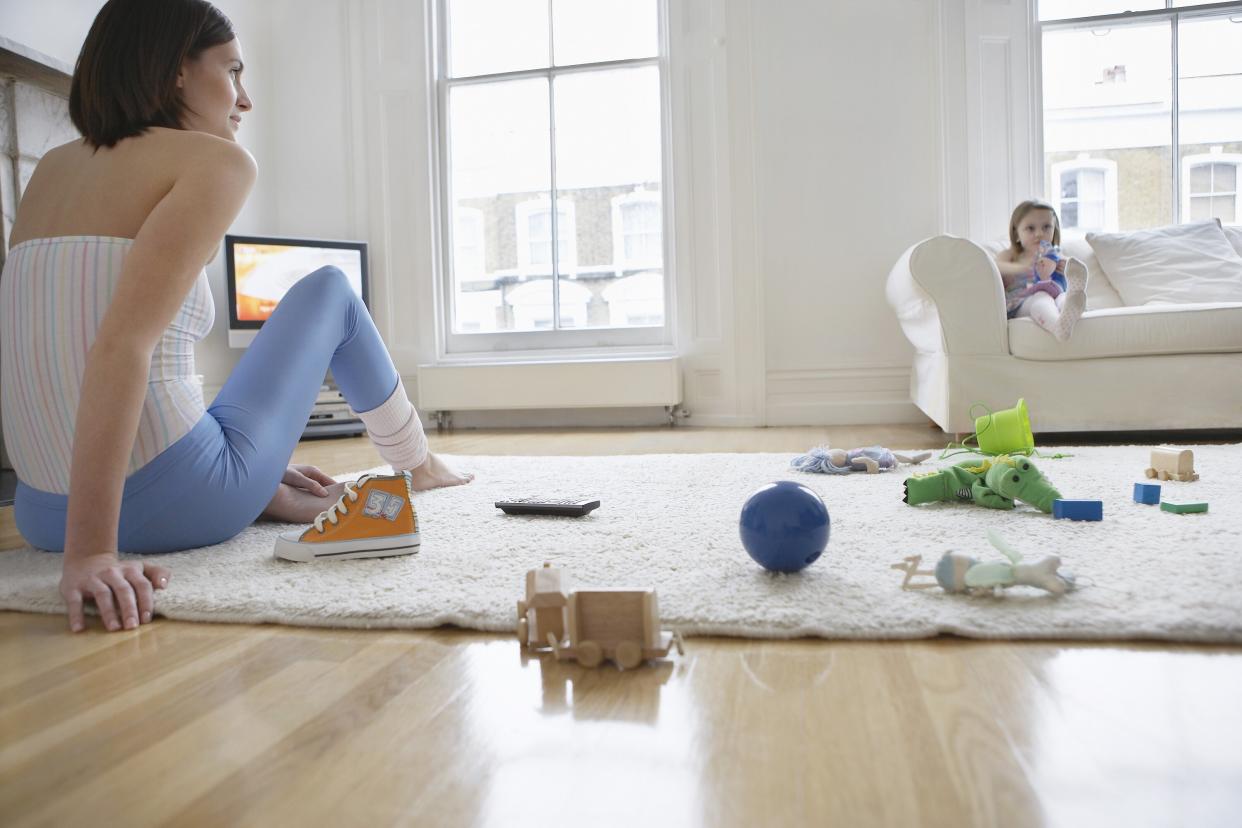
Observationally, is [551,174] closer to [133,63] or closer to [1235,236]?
[1235,236]

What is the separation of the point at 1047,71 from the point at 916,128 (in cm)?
67

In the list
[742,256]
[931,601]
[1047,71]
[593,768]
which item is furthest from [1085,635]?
[1047,71]

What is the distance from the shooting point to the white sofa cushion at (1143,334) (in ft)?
8.97

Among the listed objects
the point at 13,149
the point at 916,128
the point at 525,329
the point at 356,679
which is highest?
the point at 916,128

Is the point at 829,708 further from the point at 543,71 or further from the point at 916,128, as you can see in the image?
the point at 543,71

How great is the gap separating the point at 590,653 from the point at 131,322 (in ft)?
2.27

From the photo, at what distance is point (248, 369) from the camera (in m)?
1.37

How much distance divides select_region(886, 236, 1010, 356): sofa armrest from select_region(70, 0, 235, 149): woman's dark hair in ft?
7.58

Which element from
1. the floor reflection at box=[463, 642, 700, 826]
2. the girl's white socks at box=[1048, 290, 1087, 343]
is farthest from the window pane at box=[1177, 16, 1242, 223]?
the floor reflection at box=[463, 642, 700, 826]

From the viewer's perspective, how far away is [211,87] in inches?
48.1

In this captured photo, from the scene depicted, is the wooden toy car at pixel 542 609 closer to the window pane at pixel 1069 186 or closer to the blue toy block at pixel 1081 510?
the blue toy block at pixel 1081 510

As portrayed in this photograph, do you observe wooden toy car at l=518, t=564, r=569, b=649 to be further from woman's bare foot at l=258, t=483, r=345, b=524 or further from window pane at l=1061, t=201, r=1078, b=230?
window pane at l=1061, t=201, r=1078, b=230

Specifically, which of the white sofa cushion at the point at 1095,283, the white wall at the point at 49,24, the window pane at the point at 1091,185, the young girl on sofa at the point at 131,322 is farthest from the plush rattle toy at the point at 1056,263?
the white wall at the point at 49,24

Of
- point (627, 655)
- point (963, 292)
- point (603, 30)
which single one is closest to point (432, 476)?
point (627, 655)
